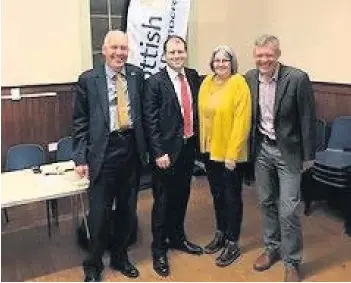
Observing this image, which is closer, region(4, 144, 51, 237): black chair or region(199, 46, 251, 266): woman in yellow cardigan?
region(199, 46, 251, 266): woman in yellow cardigan

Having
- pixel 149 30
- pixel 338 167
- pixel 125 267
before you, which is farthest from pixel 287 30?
pixel 125 267

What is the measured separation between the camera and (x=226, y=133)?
2840 millimetres

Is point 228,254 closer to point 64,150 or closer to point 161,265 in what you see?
point 161,265

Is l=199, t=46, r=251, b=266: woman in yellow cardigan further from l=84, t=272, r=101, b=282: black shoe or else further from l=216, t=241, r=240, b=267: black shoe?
l=84, t=272, r=101, b=282: black shoe

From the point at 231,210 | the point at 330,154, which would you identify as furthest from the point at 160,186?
the point at 330,154

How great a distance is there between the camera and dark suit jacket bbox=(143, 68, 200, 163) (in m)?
2.75

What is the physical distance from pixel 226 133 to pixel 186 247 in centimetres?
92

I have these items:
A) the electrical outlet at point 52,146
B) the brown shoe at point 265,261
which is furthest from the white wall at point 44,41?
the brown shoe at point 265,261

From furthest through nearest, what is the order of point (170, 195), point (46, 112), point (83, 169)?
point (46, 112), point (170, 195), point (83, 169)

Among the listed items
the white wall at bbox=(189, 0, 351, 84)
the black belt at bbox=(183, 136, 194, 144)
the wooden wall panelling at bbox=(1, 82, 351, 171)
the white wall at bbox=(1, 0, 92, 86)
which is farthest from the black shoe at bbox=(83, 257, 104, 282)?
the white wall at bbox=(189, 0, 351, 84)

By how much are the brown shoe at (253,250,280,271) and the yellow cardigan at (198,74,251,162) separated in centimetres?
67

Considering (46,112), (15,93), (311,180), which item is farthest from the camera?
(46,112)

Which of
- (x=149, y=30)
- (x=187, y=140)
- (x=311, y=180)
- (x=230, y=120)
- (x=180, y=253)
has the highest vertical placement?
(x=149, y=30)

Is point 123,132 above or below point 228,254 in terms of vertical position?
above
